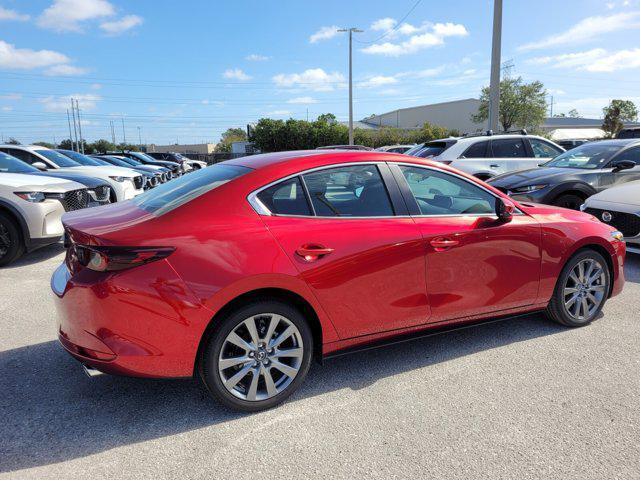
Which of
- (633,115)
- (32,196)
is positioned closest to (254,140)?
(32,196)

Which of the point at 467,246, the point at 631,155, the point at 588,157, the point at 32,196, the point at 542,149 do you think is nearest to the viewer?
the point at 467,246

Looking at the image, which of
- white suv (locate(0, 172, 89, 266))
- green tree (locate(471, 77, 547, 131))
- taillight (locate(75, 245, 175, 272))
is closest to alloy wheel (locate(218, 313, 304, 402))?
taillight (locate(75, 245, 175, 272))

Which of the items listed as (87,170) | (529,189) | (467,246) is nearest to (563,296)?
(467,246)

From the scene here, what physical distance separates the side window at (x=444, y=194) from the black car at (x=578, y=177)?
4.15 m

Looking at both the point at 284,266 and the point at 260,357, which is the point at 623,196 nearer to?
the point at 284,266

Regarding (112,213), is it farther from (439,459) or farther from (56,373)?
(439,459)

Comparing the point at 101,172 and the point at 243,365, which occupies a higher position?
the point at 101,172

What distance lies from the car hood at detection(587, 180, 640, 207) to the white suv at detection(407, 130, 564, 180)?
3.43 meters

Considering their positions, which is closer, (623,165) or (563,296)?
(563,296)

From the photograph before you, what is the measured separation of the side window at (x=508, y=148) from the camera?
1055cm

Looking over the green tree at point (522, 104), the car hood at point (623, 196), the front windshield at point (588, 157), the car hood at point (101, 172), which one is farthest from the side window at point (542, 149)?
the green tree at point (522, 104)

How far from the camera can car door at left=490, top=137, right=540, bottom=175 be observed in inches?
412

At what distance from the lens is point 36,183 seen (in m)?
6.87

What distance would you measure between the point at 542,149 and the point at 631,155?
2781 millimetres
